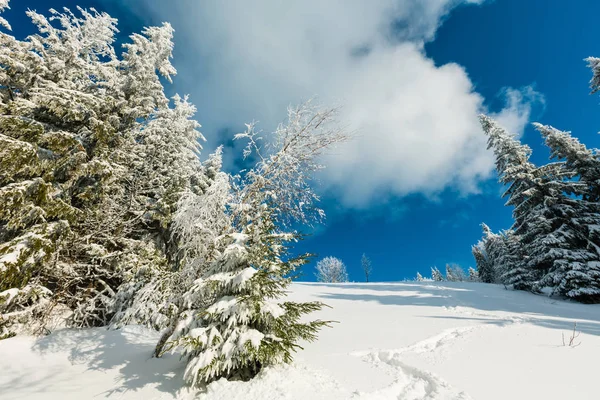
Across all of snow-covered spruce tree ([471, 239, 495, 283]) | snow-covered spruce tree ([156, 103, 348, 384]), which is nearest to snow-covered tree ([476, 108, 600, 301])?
snow-covered spruce tree ([156, 103, 348, 384])

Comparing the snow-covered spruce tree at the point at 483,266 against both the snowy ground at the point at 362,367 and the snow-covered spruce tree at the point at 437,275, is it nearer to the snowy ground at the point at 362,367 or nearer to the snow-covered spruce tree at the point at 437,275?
the snow-covered spruce tree at the point at 437,275

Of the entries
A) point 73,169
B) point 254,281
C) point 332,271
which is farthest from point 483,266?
point 73,169

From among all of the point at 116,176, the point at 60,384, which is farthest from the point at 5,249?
the point at 60,384

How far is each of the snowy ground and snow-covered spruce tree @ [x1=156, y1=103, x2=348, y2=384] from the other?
52cm

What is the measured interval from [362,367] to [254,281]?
2.88m

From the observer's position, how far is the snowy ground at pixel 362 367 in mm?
4227

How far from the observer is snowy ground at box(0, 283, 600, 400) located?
166 inches

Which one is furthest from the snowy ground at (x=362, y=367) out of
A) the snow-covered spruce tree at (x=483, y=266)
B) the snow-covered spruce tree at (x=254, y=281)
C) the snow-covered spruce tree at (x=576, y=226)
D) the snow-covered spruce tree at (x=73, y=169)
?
the snow-covered spruce tree at (x=483, y=266)

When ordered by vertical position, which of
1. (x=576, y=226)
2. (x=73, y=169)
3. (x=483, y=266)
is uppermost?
(x=483, y=266)

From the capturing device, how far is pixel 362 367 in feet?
17.6

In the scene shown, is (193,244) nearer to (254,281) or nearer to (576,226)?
(254,281)

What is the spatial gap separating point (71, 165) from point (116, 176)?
4.48 feet

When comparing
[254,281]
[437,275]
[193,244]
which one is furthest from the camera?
[437,275]

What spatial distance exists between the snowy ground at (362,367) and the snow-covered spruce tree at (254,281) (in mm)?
521
